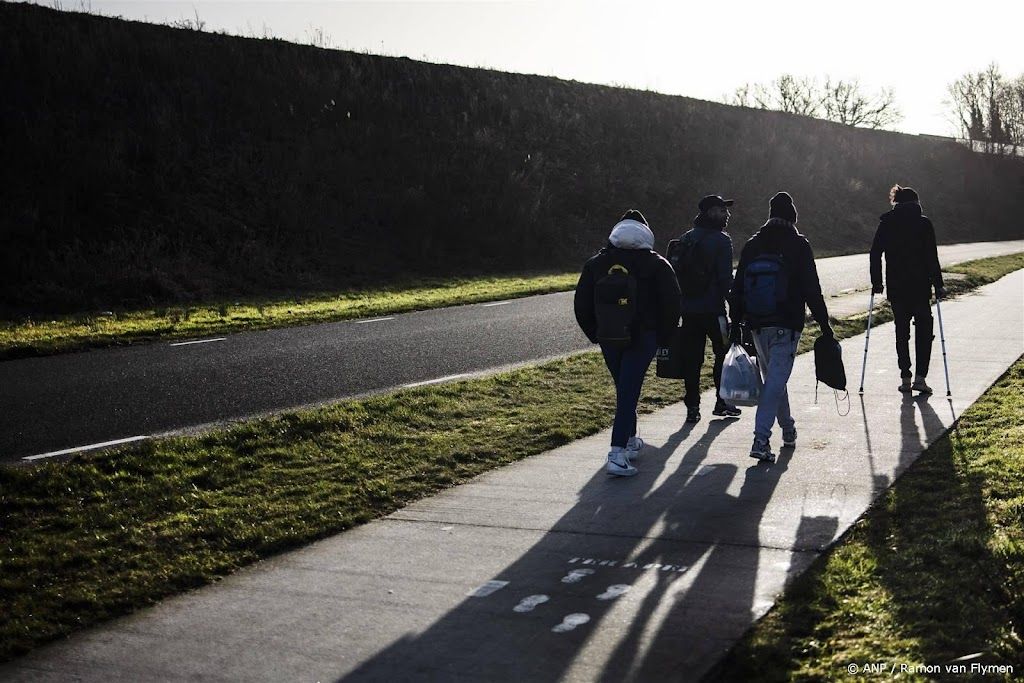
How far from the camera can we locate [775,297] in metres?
8.30

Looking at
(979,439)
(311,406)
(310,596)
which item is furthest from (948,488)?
(311,406)

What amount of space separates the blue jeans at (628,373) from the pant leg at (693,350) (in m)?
1.84

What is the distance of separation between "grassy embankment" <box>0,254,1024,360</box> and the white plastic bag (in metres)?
9.55

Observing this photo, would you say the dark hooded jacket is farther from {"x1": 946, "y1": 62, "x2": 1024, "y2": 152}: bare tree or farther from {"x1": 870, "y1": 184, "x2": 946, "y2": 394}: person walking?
{"x1": 946, "y1": 62, "x2": 1024, "y2": 152}: bare tree

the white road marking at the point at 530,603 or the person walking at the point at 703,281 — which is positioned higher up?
the person walking at the point at 703,281

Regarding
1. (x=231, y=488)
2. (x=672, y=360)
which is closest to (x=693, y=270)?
(x=672, y=360)

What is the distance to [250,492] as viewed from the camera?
767cm

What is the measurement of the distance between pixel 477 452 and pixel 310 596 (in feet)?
10.8

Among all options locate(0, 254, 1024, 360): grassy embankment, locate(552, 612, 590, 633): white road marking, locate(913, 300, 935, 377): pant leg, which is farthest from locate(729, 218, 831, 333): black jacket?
locate(0, 254, 1024, 360): grassy embankment

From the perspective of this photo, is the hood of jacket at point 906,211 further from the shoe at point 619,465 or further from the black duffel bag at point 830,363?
the shoe at point 619,465

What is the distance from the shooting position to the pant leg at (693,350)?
985cm

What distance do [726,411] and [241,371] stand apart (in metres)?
5.63

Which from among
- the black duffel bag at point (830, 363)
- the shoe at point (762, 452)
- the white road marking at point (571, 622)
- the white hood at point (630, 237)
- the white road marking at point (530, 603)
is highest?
the white hood at point (630, 237)

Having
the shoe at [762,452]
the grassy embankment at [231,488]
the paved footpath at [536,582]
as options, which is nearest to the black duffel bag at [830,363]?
the paved footpath at [536,582]
